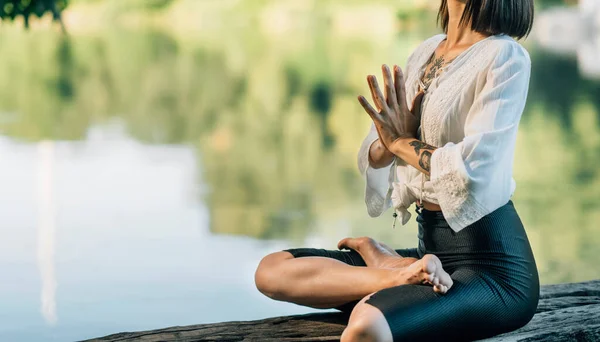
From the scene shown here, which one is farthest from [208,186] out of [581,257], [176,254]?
[581,257]

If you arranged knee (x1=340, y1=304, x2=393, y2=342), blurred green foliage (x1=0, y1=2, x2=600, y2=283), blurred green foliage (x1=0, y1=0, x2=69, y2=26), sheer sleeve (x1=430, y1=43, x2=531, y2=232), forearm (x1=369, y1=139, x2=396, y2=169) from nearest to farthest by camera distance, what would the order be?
knee (x1=340, y1=304, x2=393, y2=342)
sheer sleeve (x1=430, y1=43, x2=531, y2=232)
forearm (x1=369, y1=139, x2=396, y2=169)
blurred green foliage (x1=0, y1=0, x2=69, y2=26)
blurred green foliage (x1=0, y1=2, x2=600, y2=283)

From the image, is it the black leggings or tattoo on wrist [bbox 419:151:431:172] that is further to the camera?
tattoo on wrist [bbox 419:151:431:172]

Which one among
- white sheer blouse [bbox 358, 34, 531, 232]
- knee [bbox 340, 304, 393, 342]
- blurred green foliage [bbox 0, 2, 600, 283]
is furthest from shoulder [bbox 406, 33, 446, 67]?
blurred green foliage [bbox 0, 2, 600, 283]

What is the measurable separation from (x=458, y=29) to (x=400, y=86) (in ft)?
0.72

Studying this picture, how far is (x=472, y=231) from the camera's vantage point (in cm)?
204

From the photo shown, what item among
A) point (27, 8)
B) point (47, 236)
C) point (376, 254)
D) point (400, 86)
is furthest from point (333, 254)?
point (47, 236)

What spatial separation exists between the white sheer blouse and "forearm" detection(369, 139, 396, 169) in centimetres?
10

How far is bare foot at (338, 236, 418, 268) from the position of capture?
217cm

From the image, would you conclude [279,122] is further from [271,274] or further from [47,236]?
[271,274]

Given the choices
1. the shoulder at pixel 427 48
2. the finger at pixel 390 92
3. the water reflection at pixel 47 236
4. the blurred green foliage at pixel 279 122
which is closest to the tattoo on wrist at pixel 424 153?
the finger at pixel 390 92

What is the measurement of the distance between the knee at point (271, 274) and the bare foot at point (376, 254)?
0.57ft

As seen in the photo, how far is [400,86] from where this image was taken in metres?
2.12

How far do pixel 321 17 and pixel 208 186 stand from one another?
20900mm

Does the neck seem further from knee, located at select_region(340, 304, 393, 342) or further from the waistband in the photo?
knee, located at select_region(340, 304, 393, 342)
